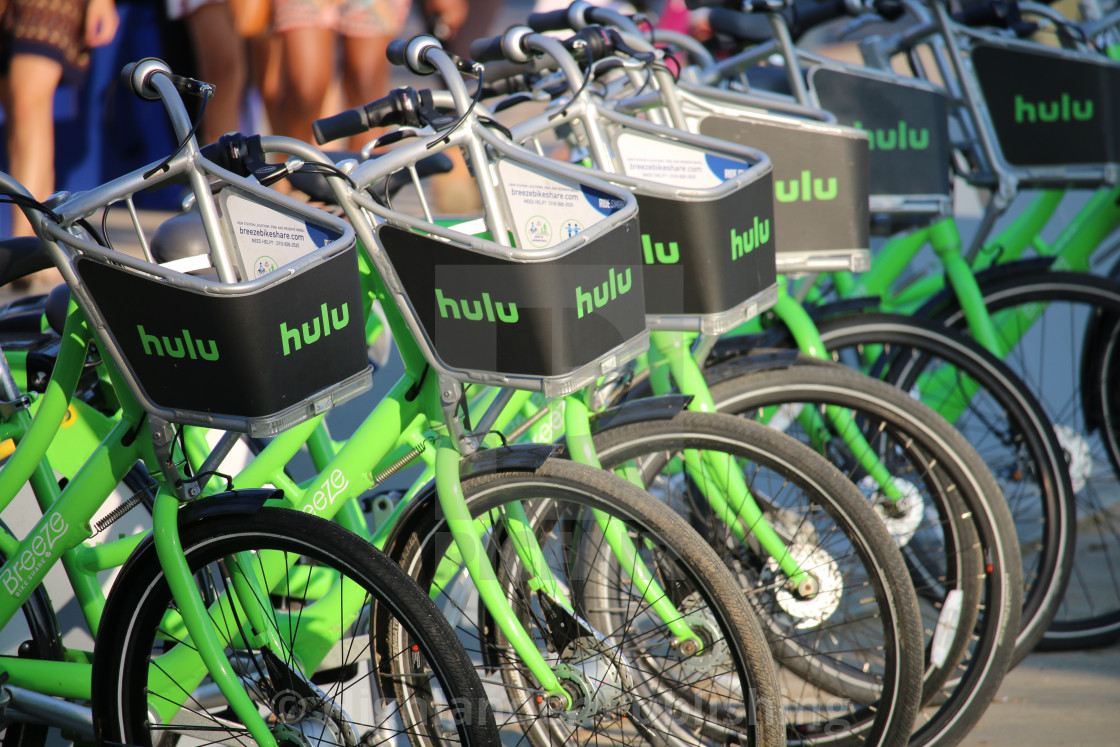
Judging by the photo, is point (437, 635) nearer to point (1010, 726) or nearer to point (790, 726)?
point (790, 726)

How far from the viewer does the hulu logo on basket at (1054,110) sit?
10.4ft

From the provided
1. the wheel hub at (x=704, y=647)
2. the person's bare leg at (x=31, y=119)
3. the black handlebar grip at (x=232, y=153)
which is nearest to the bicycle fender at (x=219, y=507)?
the black handlebar grip at (x=232, y=153)

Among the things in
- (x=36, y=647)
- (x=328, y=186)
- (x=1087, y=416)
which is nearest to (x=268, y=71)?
(x=328, y=186)

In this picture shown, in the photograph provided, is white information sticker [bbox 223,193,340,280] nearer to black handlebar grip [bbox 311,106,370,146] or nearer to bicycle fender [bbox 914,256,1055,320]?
black handlebar grip [bbox 311,106,370,146]

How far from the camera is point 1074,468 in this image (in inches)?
132

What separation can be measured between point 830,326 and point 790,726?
96 cm

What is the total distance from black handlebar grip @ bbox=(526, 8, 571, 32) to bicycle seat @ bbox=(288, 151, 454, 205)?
39 centimetres

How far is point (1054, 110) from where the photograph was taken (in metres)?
3.18

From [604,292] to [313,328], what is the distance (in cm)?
46

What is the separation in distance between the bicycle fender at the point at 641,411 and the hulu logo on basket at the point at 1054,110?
1.65m

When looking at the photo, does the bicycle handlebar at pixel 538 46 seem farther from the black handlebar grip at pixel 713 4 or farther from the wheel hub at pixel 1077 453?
the wheel hub at pixel 1077 453

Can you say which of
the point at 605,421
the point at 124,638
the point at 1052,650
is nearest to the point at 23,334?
the point at 124,638

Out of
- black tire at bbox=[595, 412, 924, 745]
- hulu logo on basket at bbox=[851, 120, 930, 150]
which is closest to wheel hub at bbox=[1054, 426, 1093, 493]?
black tire at bbox=[595, 412, 924, 745]

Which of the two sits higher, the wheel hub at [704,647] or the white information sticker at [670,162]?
the white information sticker at [670,162]
